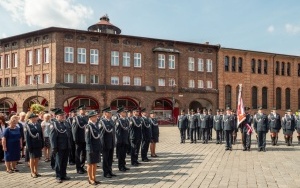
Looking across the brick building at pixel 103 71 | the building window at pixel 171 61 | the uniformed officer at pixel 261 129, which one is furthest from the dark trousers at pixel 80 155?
the building window at pixel 171 61

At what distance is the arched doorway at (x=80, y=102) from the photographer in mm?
36906

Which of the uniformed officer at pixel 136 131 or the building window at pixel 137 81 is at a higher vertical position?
the building window at pixel 137 81

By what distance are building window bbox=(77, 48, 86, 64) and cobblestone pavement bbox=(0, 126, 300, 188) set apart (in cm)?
2486

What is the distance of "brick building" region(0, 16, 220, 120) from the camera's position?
3569 centimetres

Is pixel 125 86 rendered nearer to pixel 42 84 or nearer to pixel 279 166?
pixel 42 84

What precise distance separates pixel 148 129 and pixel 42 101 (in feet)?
90.9

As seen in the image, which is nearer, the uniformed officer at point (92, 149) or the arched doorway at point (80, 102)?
the uniformed officer at point (92, 149)

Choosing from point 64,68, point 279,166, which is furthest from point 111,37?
point 279,166

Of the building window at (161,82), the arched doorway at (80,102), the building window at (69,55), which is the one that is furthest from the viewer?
the building window at (161,82)

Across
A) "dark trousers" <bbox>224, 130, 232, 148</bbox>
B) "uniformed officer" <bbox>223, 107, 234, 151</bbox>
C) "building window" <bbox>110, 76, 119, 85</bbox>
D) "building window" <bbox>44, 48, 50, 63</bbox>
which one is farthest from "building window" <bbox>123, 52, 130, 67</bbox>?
"dark trousers" <bbox>224, 130, 232, 148</bbox>

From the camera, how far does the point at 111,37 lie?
124 ft

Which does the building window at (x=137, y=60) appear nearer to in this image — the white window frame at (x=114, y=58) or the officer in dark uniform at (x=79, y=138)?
the white window frame at (x=114, y=58)

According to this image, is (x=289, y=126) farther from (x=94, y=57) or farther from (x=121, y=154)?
(x=94, y=57)

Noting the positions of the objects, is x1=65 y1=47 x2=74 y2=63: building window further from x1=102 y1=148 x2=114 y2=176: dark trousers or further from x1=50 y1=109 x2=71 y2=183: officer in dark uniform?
x1=102 y1=148 x2=114 y2=176: dark trousers
